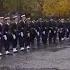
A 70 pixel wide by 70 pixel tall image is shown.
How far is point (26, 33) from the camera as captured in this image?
1537cm

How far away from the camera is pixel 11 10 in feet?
98.6

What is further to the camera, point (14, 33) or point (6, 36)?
point (14, 33)

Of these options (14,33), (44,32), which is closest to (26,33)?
(14,33)

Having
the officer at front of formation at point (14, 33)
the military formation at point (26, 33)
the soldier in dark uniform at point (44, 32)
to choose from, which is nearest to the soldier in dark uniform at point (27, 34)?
the military formation at point (26, 33)

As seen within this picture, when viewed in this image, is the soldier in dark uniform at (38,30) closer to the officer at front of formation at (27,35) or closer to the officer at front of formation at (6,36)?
the officer at front of formation at (27,35)

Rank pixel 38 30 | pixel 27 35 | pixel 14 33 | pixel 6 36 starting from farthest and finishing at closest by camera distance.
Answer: pixel 38 30 < pixel 27 35 < pixel 14 33 < pixel 6 36

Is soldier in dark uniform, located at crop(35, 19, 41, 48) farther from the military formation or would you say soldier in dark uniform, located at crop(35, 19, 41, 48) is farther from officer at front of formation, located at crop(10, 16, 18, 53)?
officer at front of formation, located at crop(10, 16, 18, 53)

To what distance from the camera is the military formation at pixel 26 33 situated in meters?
14.1

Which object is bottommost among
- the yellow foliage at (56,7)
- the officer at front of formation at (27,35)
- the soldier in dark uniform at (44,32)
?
the yellow foliage at (56,7)

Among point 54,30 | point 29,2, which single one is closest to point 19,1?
point 29,2

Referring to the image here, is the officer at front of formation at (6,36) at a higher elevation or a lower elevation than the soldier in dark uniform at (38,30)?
higher

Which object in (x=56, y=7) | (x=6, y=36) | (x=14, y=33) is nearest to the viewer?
(x=6, y=36)

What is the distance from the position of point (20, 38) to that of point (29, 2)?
1603 centimetres

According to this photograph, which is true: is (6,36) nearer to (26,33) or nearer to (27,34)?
(26,33)
